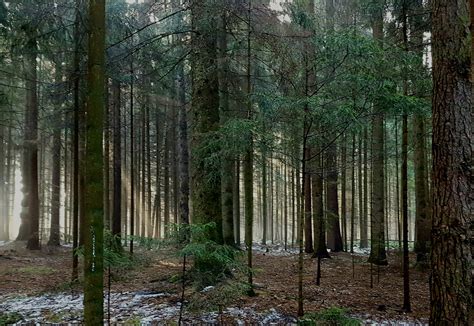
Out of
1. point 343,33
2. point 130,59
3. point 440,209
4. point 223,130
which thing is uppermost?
point 130,59

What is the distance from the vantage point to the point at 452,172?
15.5ft

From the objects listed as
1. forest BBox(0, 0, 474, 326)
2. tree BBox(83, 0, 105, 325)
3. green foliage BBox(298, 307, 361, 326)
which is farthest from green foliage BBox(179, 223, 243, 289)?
tree BBox(83, 0, 105, 325)

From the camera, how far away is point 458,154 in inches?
187

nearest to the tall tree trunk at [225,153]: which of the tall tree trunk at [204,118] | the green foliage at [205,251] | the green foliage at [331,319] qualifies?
the tall tree trunk at [204,118]

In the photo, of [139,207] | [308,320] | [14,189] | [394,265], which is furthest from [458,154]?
[14,189]

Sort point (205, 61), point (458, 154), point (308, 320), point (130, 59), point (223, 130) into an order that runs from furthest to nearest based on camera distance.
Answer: point (130, 59) → point (205, 61) → point (223, 130) → point (308, 320) → point (458, 154)

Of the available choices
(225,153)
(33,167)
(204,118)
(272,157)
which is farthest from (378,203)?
(33,167)

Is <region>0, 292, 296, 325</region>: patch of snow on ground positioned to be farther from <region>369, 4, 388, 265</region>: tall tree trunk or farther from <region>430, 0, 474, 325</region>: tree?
<region>369, 4, 388, 265</region>: tall tree trunk

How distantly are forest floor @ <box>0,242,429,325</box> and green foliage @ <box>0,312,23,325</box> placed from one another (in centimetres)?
1

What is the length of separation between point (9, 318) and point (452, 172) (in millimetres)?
7017

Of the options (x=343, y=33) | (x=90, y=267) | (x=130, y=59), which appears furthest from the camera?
(x=130, y=59)

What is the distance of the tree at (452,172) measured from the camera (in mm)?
4695

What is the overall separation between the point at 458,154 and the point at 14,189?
3462 cm

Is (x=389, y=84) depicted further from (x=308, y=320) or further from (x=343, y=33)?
(x=308, y=320)
